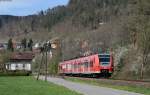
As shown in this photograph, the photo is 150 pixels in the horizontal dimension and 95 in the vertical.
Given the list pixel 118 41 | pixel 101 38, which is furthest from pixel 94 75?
pixel 101 38

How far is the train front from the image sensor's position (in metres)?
59.4

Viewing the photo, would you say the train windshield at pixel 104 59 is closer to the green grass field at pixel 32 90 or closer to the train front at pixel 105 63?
the train front at pixel 105 63

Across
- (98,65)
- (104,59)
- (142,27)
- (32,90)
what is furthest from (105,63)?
(32,90)

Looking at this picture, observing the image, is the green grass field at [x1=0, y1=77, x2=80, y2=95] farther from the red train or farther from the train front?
the train front

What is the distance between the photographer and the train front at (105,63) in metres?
59.4

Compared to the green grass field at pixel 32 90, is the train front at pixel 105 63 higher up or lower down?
higher up

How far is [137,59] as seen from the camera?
67125mm

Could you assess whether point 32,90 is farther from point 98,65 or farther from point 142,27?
point 142,27

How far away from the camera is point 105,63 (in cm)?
6000

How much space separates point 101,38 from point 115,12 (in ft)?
192

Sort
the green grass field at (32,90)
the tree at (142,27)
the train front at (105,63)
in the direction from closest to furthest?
the green grass field at (32,90), the tree at (142,27), the train front at (105,63)

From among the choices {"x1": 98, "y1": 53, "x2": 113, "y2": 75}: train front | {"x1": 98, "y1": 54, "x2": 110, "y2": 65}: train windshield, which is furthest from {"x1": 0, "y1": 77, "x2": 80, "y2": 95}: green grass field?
{"x1": 98, "y1": 54, "x2": 110, "y2": 65}: train windshield

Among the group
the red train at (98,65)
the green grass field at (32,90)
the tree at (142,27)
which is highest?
the tree at (142,27)

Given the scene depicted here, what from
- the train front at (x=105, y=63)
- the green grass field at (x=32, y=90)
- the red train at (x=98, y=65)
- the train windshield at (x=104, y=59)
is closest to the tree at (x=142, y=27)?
the train front at (x=105, y=63)
